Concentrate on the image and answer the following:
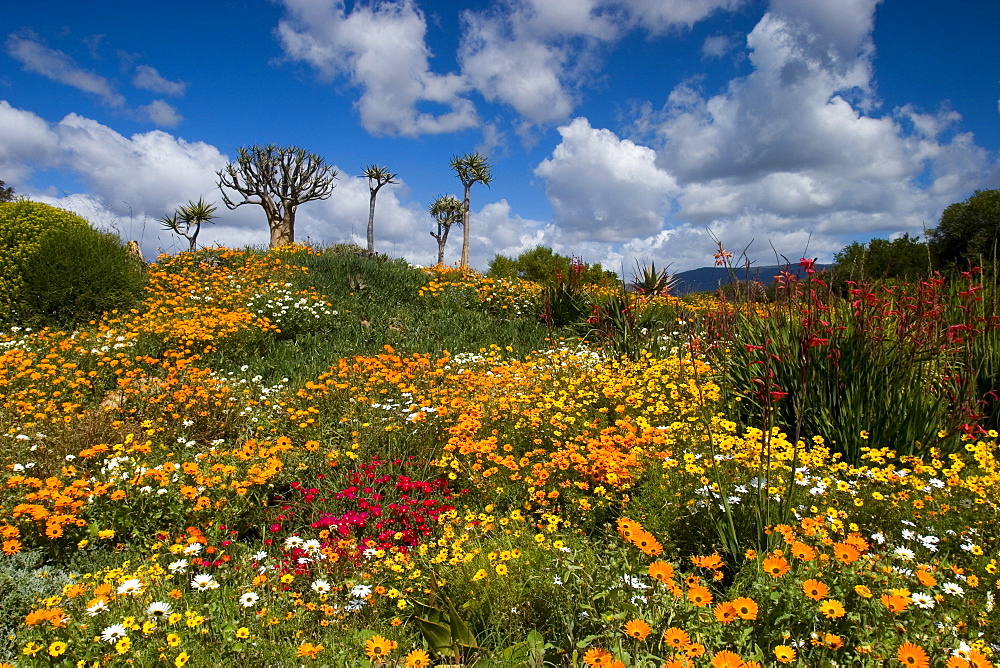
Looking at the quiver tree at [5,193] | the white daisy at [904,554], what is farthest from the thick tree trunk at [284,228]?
the white daisy at [904,554]

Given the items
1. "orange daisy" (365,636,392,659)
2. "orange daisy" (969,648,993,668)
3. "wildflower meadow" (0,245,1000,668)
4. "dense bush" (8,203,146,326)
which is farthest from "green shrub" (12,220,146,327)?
"orange daisy" (969,648,993,668)

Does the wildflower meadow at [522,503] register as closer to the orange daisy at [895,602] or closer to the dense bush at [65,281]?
the orange daisy at [895,602]

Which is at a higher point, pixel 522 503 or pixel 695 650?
pixel 695 650

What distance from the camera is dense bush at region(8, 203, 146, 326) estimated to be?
9.14m

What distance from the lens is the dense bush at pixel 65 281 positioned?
30.0 ft

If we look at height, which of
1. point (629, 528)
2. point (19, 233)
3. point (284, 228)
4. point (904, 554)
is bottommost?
point (904, 554)

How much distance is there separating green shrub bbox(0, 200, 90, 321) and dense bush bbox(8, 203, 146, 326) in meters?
0.02

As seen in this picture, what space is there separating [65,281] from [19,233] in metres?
1.35

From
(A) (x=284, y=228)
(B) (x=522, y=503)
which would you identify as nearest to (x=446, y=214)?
(A) (x=284, y=228)

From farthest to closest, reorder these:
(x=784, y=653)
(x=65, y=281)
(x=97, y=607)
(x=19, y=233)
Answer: (x=19, y=233), (x=65, y=281), (x=97, y=607), (x=784, y=653)

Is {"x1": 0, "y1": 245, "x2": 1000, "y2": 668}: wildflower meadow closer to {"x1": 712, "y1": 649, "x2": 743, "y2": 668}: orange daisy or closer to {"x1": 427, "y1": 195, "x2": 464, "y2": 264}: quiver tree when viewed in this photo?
{"x1": 712, "y1": 649, "x2": 743, "y2": 668}: orange daisy

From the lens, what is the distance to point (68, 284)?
30.4 feet

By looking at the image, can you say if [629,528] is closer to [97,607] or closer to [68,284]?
[97,607]

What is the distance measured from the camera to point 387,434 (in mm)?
4973
